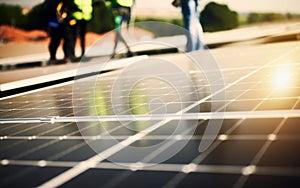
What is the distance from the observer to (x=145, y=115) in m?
4.27

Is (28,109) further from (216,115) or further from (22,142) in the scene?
(216,115)

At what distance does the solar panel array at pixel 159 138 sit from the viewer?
2.41m

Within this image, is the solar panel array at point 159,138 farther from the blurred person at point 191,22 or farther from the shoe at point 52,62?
the shoe at point 52,62

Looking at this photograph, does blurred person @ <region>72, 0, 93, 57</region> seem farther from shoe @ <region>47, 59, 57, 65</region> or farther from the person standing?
shoe @ <region>47, 59, 57, 65</region>

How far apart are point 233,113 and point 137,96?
6.65 ft

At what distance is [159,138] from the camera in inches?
130

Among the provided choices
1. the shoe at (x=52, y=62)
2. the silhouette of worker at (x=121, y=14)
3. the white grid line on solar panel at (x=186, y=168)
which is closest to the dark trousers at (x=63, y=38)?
the shoe at (x=52, y=62)

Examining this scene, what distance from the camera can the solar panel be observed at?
242cm

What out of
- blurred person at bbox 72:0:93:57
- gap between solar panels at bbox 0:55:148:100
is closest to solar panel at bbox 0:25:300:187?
gap between solar panels at bbox 0:55:148:100

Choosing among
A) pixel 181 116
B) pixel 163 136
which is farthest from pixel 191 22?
pixel 163 136

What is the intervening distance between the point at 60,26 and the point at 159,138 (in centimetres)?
1067

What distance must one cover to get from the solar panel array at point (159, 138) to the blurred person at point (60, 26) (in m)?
7.08

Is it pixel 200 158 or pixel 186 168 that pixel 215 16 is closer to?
pixel 200 158

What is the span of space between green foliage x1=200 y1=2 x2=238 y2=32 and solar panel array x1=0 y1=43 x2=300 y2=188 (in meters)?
16.2
